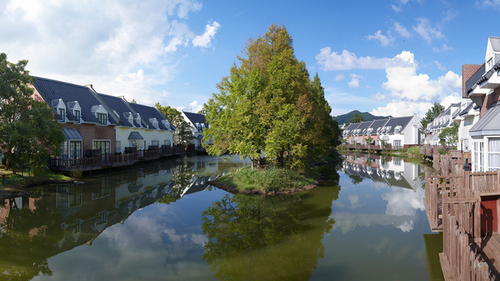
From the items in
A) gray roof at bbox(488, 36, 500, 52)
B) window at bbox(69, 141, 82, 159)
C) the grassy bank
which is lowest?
the grassy bank

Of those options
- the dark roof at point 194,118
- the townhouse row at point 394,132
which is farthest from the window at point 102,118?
the townhouse row at point 394,132

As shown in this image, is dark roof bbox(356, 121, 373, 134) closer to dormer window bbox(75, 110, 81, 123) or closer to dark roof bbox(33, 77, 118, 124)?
dark roof bbox(33, 77, 118, 124)

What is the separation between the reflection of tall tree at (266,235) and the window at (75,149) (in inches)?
649

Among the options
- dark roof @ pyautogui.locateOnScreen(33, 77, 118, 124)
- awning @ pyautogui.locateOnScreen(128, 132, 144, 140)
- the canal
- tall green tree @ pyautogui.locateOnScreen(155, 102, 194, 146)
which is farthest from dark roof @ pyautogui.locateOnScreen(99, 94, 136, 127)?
the canal

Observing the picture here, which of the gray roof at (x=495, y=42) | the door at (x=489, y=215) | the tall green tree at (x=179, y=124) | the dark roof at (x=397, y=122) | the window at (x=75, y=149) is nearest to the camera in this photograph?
the door at (x=489, y=215)

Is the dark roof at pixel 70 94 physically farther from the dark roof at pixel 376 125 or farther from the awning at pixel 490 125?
the dark roof at pixel 376 125

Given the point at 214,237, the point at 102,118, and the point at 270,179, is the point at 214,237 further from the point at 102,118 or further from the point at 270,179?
the point at 102,118

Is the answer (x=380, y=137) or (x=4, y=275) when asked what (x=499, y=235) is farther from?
(x=380, y=137)

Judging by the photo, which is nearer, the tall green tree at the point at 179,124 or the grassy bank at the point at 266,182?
the grassy bank at the point at 266,182

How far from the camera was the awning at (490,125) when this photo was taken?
8249mm

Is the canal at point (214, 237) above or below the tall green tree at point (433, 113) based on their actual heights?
below

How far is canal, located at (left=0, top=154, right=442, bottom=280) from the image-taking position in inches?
273

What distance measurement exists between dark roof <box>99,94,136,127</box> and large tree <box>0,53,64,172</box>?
13544 millimetres

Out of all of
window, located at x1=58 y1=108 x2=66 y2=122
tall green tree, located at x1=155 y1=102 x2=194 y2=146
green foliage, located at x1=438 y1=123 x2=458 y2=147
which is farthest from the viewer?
tall green tree, located at x1=155 y1=102 x2=194 y2=146
